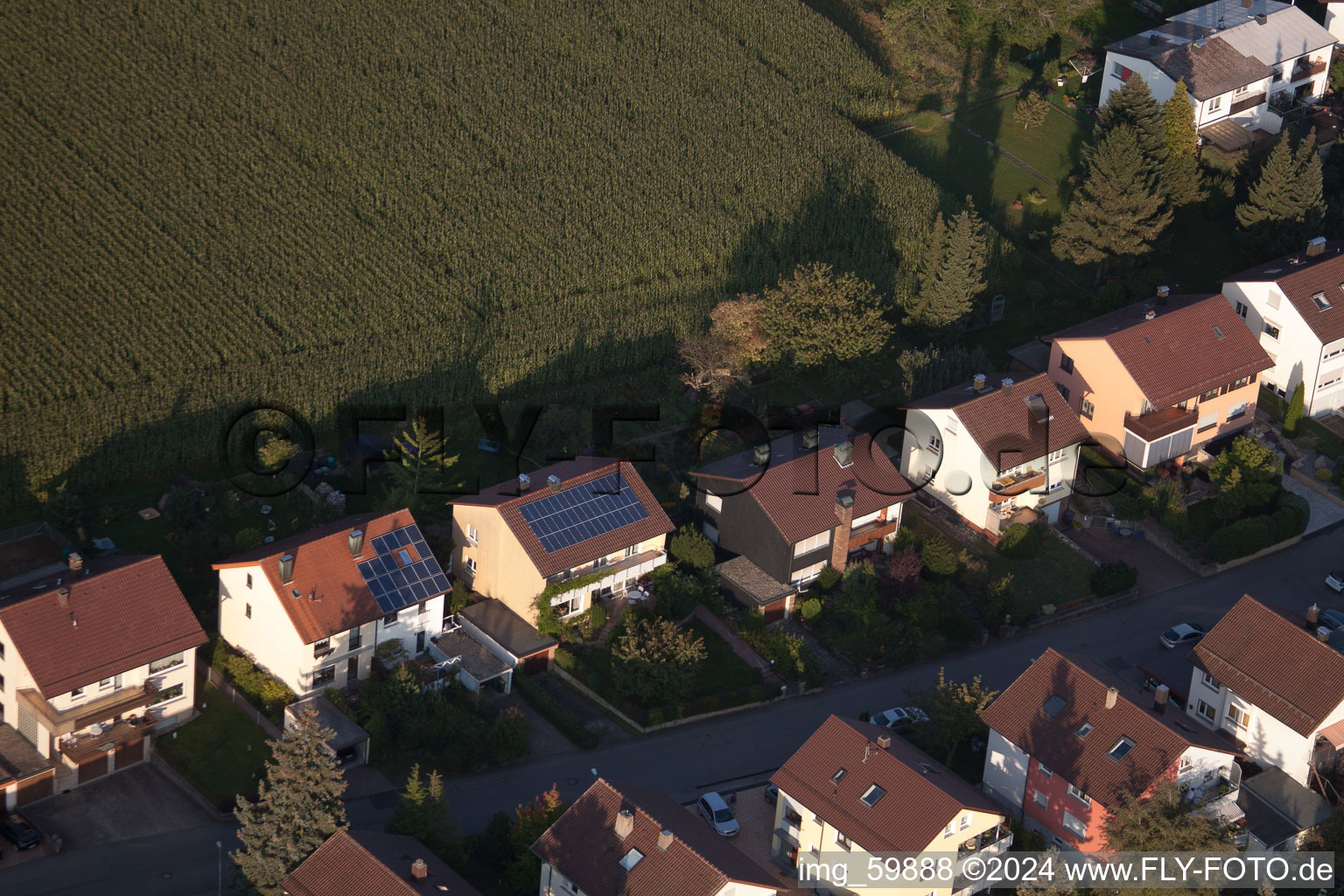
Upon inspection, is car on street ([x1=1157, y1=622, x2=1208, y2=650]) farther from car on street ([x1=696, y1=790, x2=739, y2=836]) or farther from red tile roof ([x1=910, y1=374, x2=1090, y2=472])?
car on street ([x1=696, y1=790, x2=739, y2=836])

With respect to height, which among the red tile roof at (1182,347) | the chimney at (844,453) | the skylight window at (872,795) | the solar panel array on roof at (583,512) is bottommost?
the skylight window at (872,795)

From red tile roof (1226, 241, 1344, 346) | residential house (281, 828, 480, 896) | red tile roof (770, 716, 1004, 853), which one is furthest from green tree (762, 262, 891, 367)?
residential house (281, 828, 480, 896)

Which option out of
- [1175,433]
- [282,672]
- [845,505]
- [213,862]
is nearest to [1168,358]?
[1175,433]

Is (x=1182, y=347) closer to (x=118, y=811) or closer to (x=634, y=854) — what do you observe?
(x=634, y=854)

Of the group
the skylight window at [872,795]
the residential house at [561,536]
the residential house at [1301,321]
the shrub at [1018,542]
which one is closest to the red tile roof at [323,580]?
the residential house at [561,536]

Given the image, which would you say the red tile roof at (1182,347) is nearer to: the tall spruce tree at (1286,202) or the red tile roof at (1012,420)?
the red tile roof at (1012,420)
